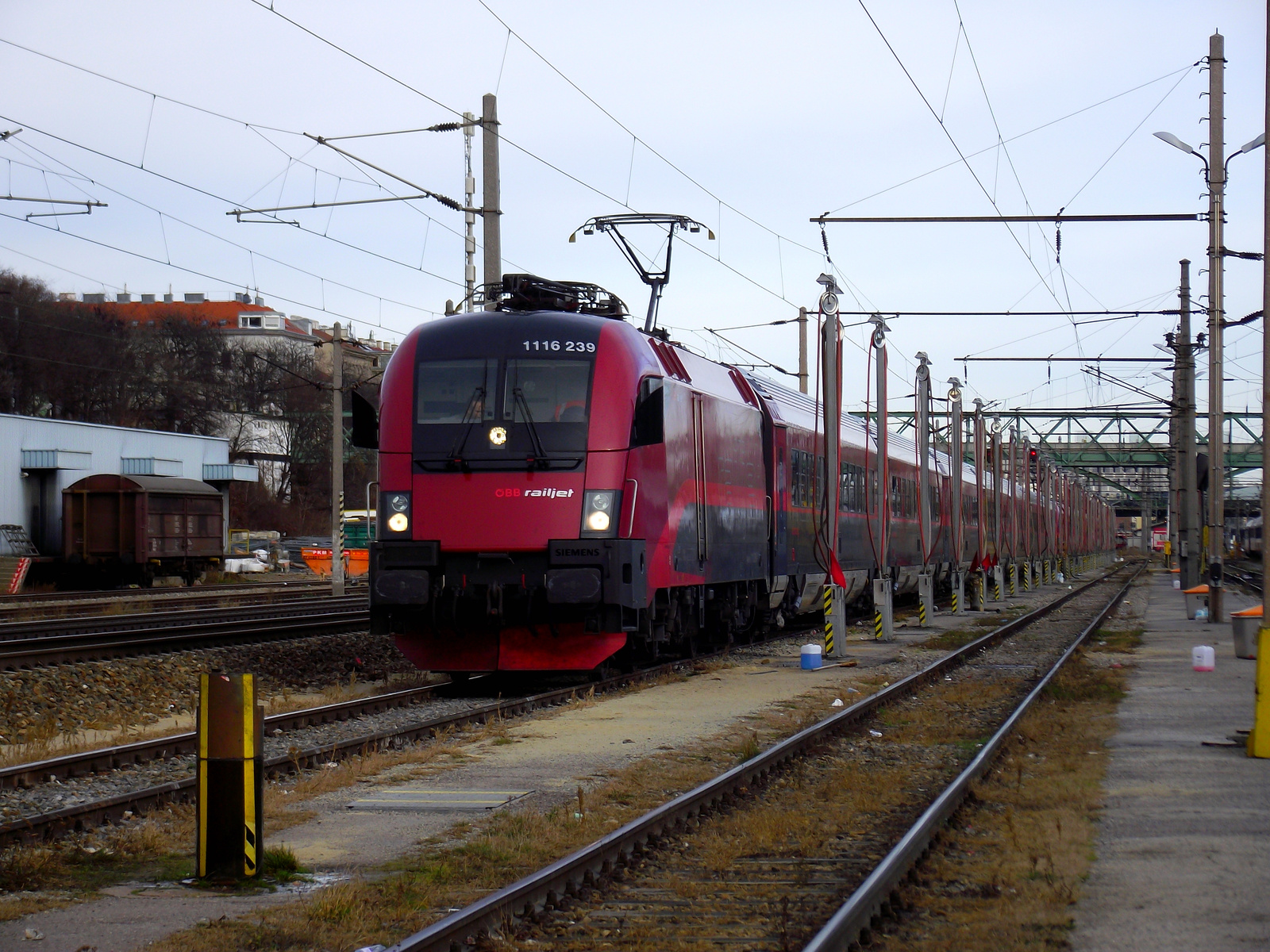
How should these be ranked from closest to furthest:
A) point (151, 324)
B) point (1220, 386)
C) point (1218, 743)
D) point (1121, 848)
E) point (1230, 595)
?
point (1121, 848) → point (1218, 743) → point (1220, 386) → point (1230, 595) → point (151, 324)

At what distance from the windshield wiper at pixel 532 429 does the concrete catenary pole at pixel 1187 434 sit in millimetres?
22242

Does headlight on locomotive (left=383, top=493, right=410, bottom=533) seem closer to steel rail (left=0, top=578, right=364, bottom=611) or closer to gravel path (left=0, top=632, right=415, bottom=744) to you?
gravel path (left=0, top=632, right=415, bottom=744)

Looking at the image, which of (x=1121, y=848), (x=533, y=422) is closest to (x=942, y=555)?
(x=533, y=422)

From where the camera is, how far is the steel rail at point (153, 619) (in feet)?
70.7

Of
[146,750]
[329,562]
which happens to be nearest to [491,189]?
[146,750]

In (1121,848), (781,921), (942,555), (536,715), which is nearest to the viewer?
(781,921)

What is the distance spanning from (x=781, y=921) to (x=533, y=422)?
332 inches

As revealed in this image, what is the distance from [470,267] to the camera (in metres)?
29.1

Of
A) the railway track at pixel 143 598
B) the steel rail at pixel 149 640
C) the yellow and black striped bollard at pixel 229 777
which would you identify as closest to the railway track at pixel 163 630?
the steel rail at pixel 149 640

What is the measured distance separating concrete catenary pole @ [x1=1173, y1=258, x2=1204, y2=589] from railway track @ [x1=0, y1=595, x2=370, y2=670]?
20.0 metres

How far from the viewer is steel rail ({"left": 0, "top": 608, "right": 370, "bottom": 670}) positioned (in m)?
16.0

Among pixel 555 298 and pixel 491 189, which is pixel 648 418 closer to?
pixel 555 298

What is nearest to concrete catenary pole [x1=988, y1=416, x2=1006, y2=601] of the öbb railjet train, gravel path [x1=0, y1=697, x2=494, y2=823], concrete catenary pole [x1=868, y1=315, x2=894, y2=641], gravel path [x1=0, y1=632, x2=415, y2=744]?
concrete catenary pole [x1=868, y1=315, x2=894, y2=641]

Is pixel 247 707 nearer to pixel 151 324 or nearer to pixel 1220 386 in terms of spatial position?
pixel 1220 386
